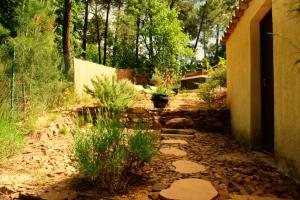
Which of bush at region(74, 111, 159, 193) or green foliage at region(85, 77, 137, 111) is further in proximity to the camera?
green foliage at region(85, 77, 137, 111)

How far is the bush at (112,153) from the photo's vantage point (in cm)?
306

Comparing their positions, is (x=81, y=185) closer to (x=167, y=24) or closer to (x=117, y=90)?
(x=117, y=90)

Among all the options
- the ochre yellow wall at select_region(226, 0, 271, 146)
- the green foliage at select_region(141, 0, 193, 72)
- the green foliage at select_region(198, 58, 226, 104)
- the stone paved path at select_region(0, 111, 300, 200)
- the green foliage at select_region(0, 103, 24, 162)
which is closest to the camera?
the stone paved path at select_region(0, 111, 300, 200)

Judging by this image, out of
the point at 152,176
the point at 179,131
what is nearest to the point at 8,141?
the point at 152,176

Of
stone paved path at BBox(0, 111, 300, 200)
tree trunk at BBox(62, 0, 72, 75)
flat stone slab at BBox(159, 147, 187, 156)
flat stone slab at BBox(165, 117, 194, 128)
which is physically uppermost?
tree trunk at BBox(62, 0, 72, 75)

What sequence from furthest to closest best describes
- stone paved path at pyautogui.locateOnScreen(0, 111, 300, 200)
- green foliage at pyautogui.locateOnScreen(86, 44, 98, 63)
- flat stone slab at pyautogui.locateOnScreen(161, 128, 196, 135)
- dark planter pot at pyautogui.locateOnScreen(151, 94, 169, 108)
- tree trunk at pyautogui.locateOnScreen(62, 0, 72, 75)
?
green foliage at pyautogui.locateOnScreen(86, 44, 98, 63)
tree trunk at pyautogui.locateOnScreen(62, 0, 72, 75)
dark planter pot at pyautogui.locateOnScreen(151, 94, 169, 108)
flat stone slab at pyautogui.locateOnScreen(161, 128, 196, 135)
stone paved path at pyautogui.locateOnScreen(0, 111, 300, 200)

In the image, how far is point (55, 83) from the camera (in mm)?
7223

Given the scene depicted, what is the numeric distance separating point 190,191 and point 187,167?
3.10 ft

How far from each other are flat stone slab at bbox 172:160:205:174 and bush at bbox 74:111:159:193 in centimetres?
49

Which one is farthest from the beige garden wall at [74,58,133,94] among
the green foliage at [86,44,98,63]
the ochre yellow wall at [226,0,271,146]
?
the green foliage at [86,44,98,63]

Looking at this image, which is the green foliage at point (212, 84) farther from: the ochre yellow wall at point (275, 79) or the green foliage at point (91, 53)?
the green foliage at point (91, 53)

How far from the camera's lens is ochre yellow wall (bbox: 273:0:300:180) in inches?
126

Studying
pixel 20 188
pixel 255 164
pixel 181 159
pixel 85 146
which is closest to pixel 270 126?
pixel 255 164

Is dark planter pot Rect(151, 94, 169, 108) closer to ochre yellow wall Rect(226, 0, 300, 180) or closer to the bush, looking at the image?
ochre yellow wall Rect(226, 0, 300, 180)
